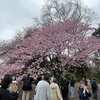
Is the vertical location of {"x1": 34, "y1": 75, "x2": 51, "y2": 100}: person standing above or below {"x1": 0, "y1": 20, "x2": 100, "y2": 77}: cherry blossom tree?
below

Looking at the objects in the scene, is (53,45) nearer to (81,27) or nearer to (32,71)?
(32,71)

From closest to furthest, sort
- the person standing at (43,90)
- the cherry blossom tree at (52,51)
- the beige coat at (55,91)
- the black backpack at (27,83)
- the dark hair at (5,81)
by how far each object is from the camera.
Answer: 1. the dark hair at (5,81)
2. the person standing at (43,90)
3. the beige coat at (55,91)
4. the black backpack at (27,83)
5. the cherry blossom tree at (52,51)

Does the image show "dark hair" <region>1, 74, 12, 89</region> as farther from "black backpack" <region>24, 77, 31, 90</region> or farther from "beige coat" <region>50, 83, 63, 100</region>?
"black backpack" <region>24, 77, 31, 90</region>

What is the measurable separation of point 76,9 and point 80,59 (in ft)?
65.0

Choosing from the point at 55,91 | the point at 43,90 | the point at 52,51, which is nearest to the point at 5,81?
the point at 43,90

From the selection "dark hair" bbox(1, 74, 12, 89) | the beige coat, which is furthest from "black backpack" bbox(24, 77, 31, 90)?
"dark hair" bbox(1, 74, 12, 89)

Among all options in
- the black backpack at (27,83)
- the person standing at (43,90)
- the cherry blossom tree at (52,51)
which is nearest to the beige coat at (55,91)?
the person standing at (43,90)

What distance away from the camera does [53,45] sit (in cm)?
1792

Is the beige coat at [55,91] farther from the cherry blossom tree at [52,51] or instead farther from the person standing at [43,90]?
the cherry blossom tree at [52,51]

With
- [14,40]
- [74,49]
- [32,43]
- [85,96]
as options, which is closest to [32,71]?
[32,43]

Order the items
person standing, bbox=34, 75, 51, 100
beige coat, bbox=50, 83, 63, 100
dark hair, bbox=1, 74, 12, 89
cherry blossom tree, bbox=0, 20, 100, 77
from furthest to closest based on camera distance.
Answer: cherry blossom tree, bbox=0, 20, 100, 77 → beige coat, bbox=50, 83, 63, 100 → person standing, bbox=34, 75, 51, 100 → dark hair, bbox=1, 74, 12, 89

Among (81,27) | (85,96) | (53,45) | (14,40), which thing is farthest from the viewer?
(14,40)

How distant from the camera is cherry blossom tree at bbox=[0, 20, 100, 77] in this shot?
18.1 meters

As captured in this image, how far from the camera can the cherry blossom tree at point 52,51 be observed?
18062mm
